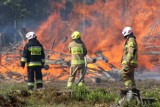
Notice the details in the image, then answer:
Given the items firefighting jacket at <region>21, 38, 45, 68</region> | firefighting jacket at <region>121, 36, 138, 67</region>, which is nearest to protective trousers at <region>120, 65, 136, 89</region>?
firefighting jacket at <region>121, 36, 138, 67</region>

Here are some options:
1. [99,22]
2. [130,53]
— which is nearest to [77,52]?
[130,53]

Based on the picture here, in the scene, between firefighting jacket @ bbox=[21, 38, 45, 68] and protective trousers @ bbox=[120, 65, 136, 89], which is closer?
protective trousers @ bbox=[120, 65, 136, 89]

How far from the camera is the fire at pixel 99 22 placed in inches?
760

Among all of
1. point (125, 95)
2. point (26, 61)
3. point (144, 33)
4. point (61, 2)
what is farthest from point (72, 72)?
point (61, 2)

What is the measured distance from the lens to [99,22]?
20.3 m

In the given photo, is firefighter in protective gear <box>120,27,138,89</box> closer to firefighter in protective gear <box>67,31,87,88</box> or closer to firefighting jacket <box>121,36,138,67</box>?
firefighting jacket <box>121,36,138,67</box>

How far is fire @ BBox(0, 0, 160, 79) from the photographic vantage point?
63.3ft

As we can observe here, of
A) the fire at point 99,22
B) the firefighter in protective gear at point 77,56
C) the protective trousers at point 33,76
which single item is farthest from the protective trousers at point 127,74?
the fire at point 99,22

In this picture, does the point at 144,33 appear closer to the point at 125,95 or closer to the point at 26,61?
the point at 26,61

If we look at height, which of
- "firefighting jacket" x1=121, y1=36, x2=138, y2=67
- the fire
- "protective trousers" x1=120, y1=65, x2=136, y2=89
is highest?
the fire

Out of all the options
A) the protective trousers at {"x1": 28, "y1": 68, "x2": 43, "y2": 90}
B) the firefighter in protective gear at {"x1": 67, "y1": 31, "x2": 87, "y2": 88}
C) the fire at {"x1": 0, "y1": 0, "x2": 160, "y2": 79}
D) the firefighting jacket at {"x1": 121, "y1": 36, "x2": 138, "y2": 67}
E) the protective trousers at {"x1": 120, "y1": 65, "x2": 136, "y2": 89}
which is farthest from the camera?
the fire at {"x1": 0, "y1": 0, "x2": 160, "y2": 79}

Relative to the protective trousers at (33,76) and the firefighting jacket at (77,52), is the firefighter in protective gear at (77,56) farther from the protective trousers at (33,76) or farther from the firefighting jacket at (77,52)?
the protective trousers at (33,76)

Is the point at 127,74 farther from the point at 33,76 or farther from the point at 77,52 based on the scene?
the point at 33,76

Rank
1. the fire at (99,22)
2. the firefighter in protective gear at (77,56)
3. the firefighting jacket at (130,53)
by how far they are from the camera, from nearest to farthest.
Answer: the firefighting jacket at (130,53) → the firefighter in protective gear at (77,56) → the fire at (99,22)
